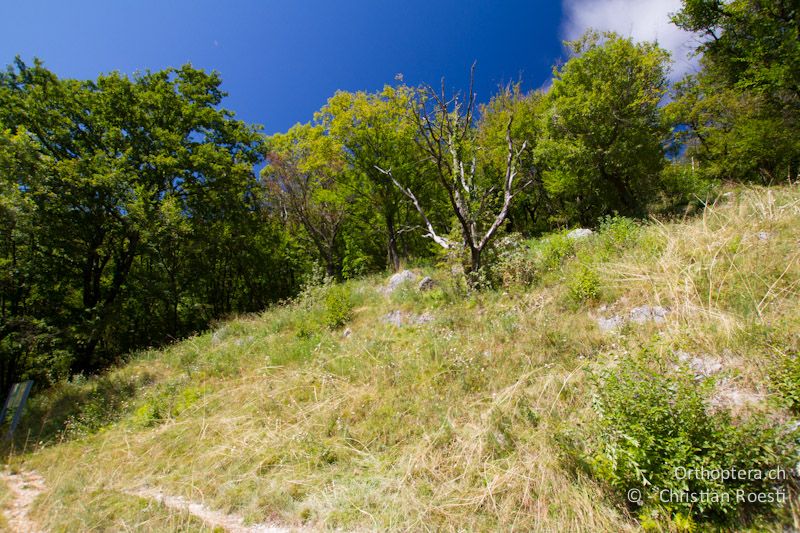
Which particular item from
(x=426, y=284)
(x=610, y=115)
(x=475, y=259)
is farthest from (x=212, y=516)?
(x=610, y=115)

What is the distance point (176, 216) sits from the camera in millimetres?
13273

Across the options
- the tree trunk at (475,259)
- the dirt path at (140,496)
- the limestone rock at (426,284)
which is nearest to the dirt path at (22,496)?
the dirt path at (140,496)

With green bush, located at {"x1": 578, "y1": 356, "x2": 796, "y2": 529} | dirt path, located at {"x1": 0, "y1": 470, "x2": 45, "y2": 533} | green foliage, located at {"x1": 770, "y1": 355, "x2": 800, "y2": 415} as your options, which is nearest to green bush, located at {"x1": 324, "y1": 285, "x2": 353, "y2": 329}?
dirt path, located at {"x1": 0, "y1": 470, "x2": 45, "y2": 533}

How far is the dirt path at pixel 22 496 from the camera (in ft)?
11.7

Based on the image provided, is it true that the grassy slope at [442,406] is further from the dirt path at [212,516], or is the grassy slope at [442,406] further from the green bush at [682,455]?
the green bush at [682,455]

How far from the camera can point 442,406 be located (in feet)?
13.7

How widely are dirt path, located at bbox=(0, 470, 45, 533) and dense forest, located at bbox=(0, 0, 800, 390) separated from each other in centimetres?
470

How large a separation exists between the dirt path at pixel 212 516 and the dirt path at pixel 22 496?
1110mm

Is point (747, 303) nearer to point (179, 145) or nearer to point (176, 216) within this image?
point (176, 216)

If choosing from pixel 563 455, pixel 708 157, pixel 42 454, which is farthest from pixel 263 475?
pixel 708 157

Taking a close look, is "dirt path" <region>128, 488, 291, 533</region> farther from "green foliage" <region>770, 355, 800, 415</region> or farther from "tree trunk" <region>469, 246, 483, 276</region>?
"tree trunk" <region>469, 246, 483, 276</region>

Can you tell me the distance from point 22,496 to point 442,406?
6.21 meters

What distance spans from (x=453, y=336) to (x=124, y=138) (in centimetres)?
1865

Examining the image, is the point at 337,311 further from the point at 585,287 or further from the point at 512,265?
the point at 585,287
